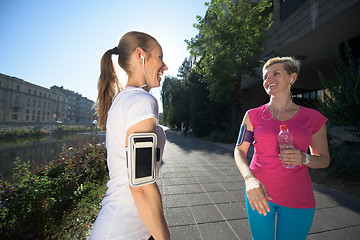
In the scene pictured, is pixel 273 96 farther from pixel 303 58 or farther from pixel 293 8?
pixel 303 58

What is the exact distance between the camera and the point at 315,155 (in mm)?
1416

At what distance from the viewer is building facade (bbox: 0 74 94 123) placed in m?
46.5

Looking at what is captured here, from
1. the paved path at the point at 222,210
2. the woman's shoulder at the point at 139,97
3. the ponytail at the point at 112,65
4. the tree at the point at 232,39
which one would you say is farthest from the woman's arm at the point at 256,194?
the tree at the point at 232,39

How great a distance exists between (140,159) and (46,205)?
295 cm

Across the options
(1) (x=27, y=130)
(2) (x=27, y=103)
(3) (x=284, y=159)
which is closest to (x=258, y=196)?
(3) (x=284, y=159)

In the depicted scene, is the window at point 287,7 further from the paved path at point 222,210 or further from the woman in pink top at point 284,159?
the woman in pink top at point 284,159

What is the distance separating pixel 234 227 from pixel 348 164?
4675 millimetres

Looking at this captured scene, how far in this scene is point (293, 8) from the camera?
10047 mm

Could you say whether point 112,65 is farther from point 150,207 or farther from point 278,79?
point 278,79

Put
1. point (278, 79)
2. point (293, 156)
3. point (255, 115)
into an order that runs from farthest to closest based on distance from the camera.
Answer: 1. point (255, 115)
2. point (278, 79)
3. point (293, 156)

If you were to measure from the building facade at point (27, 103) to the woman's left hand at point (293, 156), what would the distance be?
53660 mm

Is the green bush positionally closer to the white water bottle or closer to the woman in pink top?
the woman in pink top

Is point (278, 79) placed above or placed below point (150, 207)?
above

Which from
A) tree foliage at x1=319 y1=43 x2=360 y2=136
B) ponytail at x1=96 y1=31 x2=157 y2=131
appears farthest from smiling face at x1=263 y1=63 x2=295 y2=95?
tree foliage at x1=319 y1=43 x2=360 y2=136
